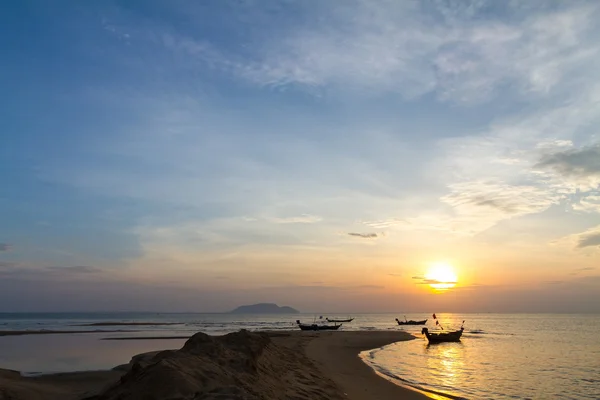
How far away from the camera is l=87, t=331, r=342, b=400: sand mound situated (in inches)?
336

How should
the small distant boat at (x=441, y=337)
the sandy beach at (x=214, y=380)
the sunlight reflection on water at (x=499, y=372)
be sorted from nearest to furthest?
the sandy beach at (x=214, y=380), the sunlight reflection on water at (x=499, y=372), the small distant boat at (x=441, y=337)

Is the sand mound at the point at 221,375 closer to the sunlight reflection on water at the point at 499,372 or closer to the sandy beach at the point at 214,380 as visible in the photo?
the sandy beach at the point at 214,380

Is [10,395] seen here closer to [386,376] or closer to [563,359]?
[386,376]

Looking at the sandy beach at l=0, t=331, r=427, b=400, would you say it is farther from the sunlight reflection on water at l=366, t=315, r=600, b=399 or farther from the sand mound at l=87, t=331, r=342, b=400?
the sunlight reflection on water at l=366, t=315, r=600, b=399

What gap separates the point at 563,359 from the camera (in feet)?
114

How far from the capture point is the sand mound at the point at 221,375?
8.52 metres

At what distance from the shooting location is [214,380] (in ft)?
31.9

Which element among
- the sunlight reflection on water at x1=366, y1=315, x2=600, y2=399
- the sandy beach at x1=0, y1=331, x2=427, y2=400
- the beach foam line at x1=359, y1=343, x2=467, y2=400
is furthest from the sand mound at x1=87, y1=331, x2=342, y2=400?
the sunlight reflection on water at x1=366, y1=315, x2=600, y2=399

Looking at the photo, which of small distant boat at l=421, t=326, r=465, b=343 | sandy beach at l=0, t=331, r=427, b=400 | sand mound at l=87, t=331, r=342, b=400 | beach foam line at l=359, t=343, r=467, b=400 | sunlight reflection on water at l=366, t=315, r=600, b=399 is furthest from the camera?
small distant boat at l=421, t=326, r=465, b=343

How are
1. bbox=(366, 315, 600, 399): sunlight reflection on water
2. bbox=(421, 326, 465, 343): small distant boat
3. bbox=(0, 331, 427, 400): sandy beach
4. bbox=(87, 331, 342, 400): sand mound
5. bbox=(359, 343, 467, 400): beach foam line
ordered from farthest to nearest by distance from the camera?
bbox=(421, 326, 465, 343): small distant boat → bbox=(366, 315, 600, 399): sunlight reflection on water → bbox=(359, 343, 467, 400): beach foam line → bbox=(0, 331, 427, 400): sandy beach → bbox=(87, 331, 342, 400): sand mound

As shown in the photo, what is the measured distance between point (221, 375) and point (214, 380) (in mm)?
666

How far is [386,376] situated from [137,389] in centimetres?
1700

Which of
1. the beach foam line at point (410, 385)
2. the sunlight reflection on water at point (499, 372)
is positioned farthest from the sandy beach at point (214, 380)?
the sunlight reflection on water at point (499, 372)

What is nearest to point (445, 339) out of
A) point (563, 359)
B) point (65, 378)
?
point (563, 359)
